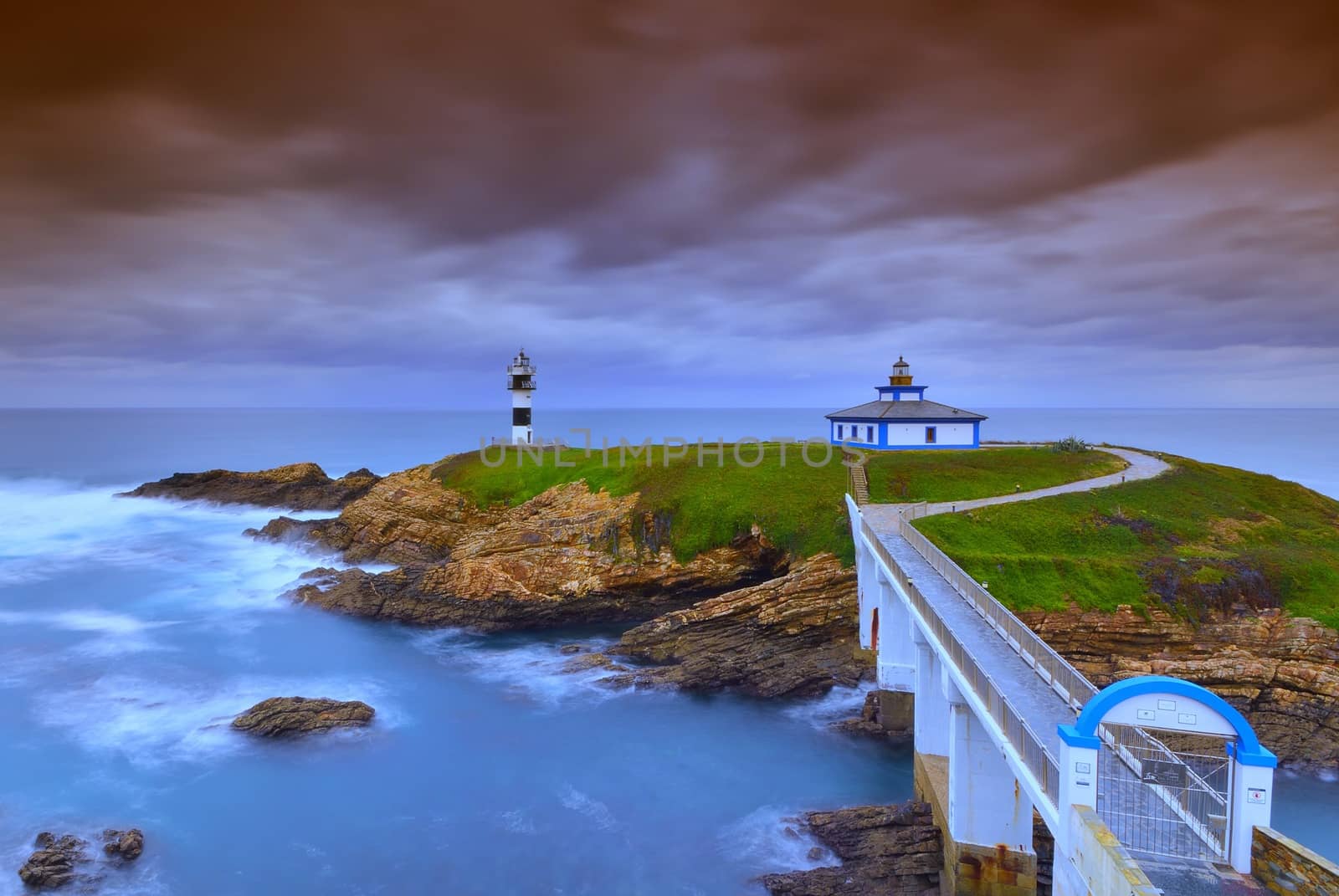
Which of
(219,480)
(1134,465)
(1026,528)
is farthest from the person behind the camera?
(219,480)

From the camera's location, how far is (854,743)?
2281 cm

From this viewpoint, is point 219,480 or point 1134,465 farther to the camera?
point 219,480

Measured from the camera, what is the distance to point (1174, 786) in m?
10.3

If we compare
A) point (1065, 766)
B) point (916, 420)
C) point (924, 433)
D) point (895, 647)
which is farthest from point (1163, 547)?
point (1065, 766)

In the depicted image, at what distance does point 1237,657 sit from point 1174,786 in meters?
17.7

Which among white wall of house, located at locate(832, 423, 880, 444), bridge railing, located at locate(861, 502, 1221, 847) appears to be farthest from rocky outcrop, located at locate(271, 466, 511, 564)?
bridge railing, located at locate(861, 502, 1221, 847)

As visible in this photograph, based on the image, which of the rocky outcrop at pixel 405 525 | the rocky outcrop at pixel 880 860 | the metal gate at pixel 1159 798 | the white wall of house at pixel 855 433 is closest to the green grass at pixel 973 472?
the white wall of house at pixel 855 433

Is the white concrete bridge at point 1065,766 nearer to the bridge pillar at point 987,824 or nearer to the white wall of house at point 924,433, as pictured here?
the bridge pillar at point 987,824

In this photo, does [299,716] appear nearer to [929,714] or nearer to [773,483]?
[929,714]

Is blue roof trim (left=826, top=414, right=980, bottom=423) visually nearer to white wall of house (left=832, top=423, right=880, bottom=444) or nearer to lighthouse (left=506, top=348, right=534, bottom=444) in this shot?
white wall of house (left=832, top=423, right=880, bottom=444)

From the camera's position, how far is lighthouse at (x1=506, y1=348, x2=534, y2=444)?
57.4 metres

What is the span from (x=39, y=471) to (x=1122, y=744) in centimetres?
12081

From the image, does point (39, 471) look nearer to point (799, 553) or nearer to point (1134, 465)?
point (799, 553)

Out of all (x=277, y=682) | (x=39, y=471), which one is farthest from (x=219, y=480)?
(x=39, y=471)
